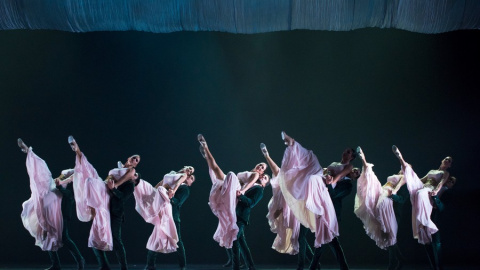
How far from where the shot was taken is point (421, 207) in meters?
7.02

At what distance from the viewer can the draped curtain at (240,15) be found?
7926 mm

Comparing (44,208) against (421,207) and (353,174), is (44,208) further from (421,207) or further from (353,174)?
(421,207)

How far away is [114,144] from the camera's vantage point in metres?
8.94

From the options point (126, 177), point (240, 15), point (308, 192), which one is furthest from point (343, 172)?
point (240, 15)

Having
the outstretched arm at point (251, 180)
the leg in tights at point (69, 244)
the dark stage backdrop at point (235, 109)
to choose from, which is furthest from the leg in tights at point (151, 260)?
the dark stage backdrop at point (235, 109)

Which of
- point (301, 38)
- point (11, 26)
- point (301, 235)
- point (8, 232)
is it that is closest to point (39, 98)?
point (11, 26)

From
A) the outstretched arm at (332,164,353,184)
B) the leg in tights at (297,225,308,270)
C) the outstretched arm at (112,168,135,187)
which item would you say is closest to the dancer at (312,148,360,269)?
the outstretched arm at (332,164,353,184)

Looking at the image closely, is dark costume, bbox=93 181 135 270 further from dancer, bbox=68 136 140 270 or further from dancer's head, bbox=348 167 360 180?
dancer's head, bbox=348 167 360 180

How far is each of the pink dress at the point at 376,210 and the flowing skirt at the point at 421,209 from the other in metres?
0.30

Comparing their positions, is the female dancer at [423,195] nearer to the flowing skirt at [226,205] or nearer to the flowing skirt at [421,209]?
the flowing skirt at [421,209]

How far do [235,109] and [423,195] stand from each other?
2.89 metres

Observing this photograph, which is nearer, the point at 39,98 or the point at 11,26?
the point at 11,26

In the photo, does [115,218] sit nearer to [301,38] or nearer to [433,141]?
[301,38]

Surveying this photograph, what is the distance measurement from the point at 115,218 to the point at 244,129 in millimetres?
2570
